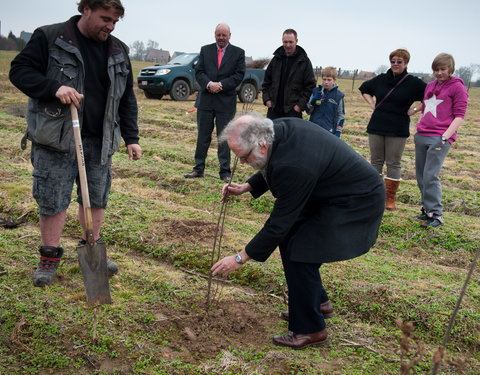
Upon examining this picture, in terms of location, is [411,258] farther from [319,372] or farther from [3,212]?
[3,212]

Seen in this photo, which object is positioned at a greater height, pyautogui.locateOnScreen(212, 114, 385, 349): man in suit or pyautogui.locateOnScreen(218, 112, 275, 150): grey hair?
pyautogui.locateOnScreen(218, 112, 275, 150): grey hair

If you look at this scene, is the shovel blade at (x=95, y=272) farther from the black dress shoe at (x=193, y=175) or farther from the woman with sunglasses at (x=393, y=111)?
the woman with sunglasses at (x=393, y=111)

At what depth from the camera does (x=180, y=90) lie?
17.3m

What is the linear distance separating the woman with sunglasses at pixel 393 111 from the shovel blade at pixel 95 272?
13.0ft

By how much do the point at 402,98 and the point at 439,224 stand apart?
1574mm

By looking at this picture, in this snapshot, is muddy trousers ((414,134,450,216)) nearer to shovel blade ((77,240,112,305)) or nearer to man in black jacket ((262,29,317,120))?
man in black jacket ((262,29,317,120))

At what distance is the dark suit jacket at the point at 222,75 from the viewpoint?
6.72m

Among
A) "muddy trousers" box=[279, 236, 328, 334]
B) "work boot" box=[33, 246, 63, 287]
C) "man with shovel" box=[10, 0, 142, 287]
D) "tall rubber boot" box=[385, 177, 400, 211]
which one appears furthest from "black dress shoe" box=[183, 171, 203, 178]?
"muddy trousers" box=[279, 236, 328, 334]

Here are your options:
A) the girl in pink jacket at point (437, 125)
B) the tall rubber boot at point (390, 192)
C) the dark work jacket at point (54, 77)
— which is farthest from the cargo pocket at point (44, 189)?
the tall rubber boot at point (390, 192)

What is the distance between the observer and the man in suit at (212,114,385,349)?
9.03ft

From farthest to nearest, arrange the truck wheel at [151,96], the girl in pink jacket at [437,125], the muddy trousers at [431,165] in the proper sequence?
the truck wheel at [151,96] < the muddy trousers at [431,165] < the girl in pink jacket at [437,125]

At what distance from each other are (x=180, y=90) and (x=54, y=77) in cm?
1442

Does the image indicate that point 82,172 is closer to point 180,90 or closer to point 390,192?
point 390,192

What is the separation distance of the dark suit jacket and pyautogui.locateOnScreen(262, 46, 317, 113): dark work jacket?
0.55 meters
